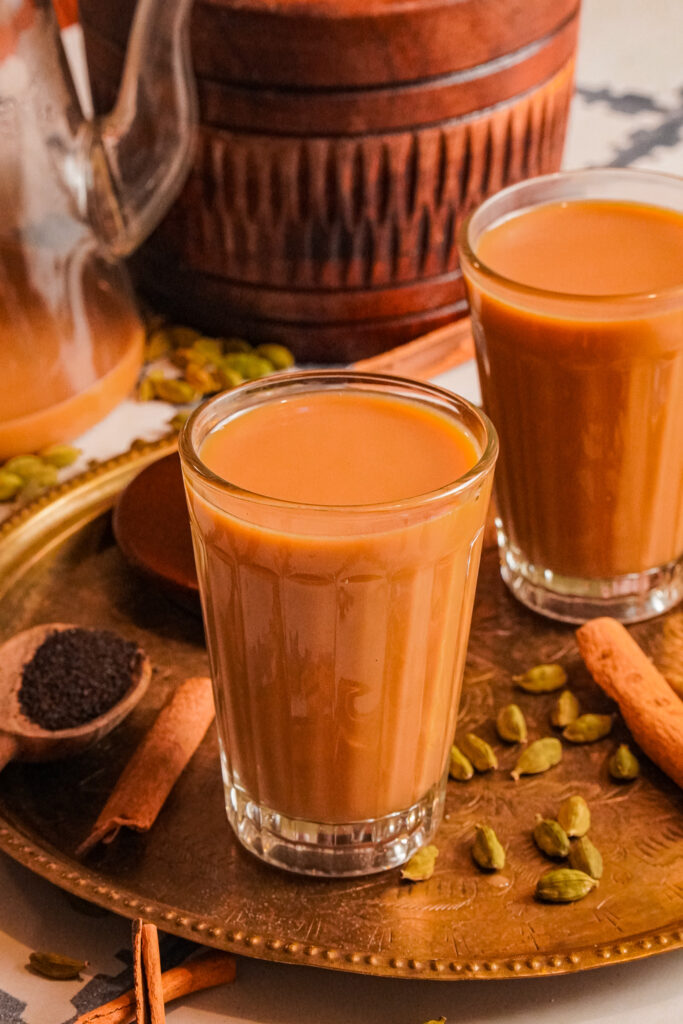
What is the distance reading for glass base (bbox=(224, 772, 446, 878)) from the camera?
83 centimetres

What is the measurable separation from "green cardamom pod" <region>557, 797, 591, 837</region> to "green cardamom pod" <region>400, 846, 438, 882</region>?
9cm

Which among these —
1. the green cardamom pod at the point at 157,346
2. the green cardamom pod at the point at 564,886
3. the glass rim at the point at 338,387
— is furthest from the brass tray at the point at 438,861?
the green cardamom pod at the point at 157,346

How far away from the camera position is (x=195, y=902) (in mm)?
794

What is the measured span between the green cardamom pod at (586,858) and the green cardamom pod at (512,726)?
0.11 metres

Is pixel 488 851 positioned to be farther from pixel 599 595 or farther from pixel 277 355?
pixel 277 355

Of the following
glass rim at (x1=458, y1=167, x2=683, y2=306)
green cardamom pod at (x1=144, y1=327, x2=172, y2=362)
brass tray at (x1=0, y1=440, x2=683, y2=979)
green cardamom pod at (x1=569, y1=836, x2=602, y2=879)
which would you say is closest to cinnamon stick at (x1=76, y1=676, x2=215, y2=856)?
brass tray at (x1=0, y1=440, x2=683, y2=979)

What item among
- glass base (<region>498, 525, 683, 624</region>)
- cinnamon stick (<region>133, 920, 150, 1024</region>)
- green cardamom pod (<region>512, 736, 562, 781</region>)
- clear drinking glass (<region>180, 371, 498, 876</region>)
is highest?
clear drinking glass (<region>180, 371, 498, 876</region>)

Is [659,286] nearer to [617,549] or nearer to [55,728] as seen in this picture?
[617,549]

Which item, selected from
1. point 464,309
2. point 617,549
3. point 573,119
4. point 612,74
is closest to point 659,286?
point 617,549

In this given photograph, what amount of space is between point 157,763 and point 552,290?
0.48m

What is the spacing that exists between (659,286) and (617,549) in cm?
22

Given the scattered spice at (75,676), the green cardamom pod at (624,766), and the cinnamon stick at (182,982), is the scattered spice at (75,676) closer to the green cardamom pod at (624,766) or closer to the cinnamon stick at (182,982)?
the cinnamon stick at (182,982)

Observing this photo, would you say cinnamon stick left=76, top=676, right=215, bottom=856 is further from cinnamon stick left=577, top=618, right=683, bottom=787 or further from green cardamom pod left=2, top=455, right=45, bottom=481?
green cardamom pod left=2, top=455, right=45, bottom=481

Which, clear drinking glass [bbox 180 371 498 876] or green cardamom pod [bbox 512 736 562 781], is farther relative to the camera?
green cardamom pod [bbox 512 736 562 781]
